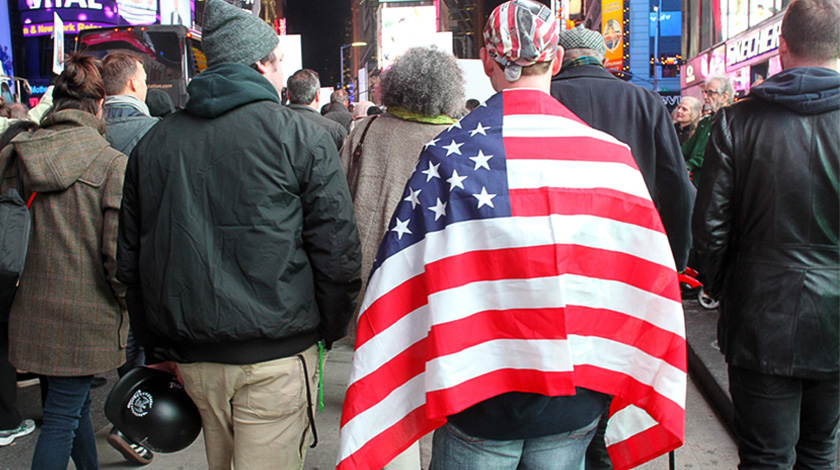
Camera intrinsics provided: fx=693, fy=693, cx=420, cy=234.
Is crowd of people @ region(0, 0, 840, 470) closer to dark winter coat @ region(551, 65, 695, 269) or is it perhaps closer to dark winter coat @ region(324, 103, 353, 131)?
dark winter coat @ region(551, 65, 695, 269)

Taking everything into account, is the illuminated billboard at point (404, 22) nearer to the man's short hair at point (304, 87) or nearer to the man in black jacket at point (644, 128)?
the man's short hair at point (304, 87)

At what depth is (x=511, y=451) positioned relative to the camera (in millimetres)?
1885

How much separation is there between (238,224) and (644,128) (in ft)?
6.63

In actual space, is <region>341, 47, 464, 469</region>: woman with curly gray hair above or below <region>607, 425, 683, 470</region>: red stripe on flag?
above

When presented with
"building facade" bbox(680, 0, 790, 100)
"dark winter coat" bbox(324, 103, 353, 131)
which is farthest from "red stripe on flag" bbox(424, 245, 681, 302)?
"building facade" bbox(680, 0, 790, 100)

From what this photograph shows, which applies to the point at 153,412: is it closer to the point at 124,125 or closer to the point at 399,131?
the point at 399,131

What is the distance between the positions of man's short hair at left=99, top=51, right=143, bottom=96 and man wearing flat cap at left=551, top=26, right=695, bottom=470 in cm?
244

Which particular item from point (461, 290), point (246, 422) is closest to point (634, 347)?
point (461, 290)

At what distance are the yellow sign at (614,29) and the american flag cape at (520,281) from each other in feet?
134

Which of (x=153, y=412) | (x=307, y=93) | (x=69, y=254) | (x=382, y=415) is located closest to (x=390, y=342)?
(x=382, y=415)

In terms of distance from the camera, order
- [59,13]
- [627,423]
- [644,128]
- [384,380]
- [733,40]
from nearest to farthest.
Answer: [384,380]
[627,423]
[644,128]
[733,40]
[59,13]

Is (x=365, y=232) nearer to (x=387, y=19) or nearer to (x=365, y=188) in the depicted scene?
(x=365, y=188)

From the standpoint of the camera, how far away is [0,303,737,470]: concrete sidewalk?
3910mm

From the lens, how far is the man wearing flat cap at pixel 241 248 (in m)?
2.30
